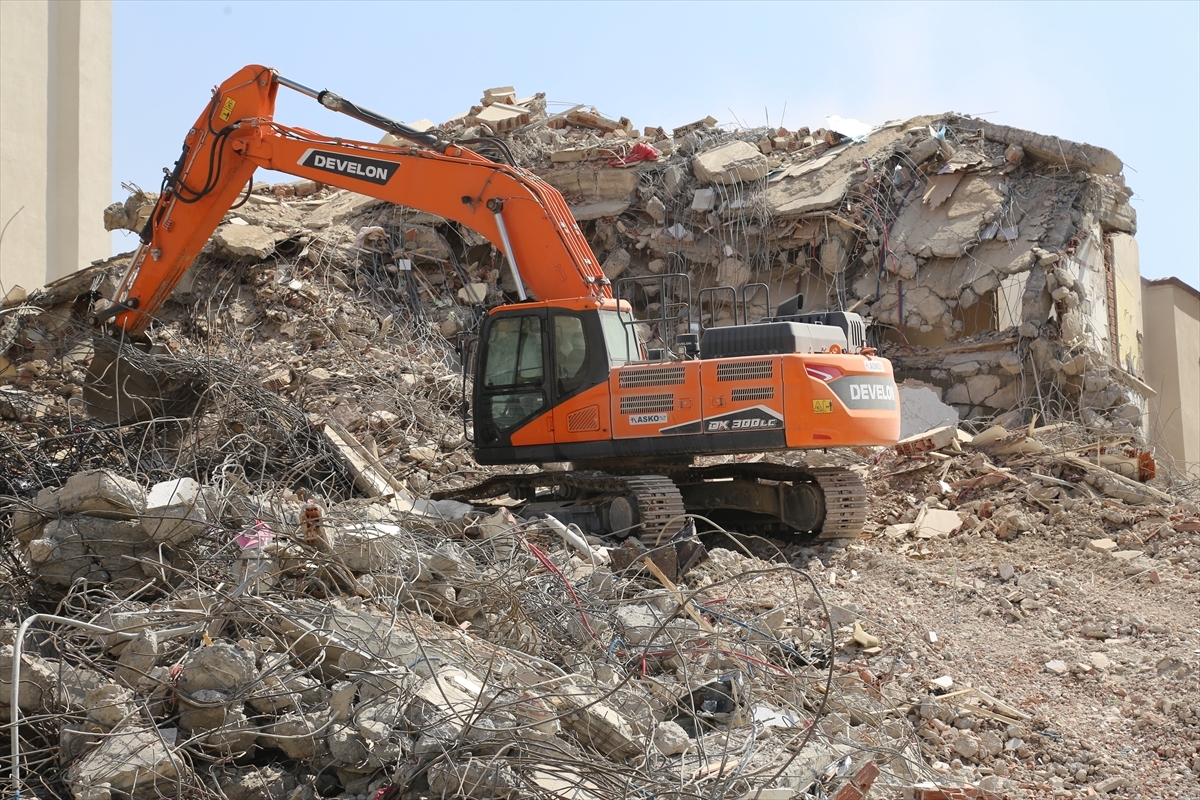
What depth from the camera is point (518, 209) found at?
9250 millimetres

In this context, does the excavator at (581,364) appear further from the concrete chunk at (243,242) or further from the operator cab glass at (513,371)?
the concrete chunk at (243,242)

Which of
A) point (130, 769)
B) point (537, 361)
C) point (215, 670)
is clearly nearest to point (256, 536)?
point (215, 670)

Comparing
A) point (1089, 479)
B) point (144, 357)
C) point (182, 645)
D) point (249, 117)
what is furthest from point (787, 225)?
point (182, 645)

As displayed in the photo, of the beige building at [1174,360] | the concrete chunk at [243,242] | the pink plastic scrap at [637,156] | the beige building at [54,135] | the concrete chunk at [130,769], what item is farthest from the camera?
the beige building at [54,135]

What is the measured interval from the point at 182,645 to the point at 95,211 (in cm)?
1494

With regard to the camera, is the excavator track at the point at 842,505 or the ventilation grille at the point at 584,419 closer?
the ventilation grille at the point at 584,419

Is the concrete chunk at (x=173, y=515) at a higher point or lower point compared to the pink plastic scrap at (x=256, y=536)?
higher

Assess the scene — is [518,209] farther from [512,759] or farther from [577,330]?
[512,759]

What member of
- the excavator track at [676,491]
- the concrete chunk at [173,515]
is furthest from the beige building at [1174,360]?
the concrete chunk at [173,515]

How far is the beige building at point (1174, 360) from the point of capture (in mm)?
15250

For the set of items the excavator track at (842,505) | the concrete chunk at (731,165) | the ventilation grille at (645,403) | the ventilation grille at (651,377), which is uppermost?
the concrete chunk at (731,165)

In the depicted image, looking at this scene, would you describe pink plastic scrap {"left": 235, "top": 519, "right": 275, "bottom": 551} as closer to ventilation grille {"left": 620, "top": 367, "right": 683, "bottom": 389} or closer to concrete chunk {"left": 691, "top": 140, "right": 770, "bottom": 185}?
ventilation grille {"left": 620, "top": 367, "right": 683, "bottom": 389}

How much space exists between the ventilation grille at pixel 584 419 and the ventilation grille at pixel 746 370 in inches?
39.6

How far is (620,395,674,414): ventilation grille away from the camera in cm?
867
